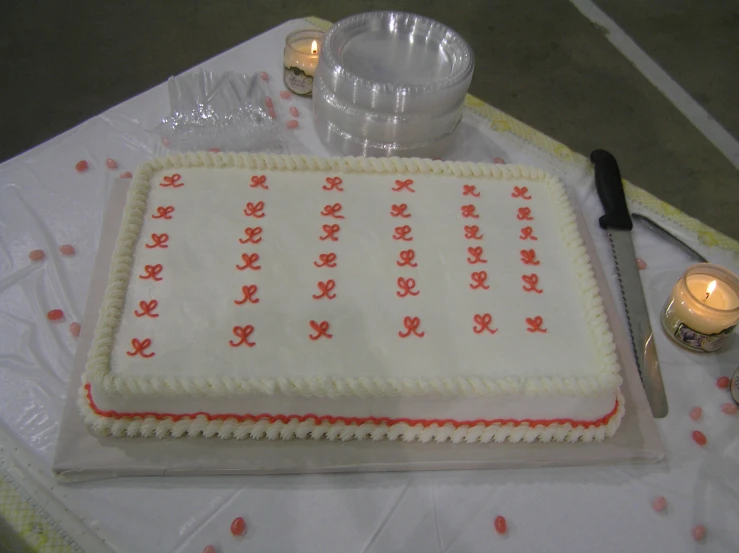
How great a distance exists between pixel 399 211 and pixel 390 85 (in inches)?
15.2

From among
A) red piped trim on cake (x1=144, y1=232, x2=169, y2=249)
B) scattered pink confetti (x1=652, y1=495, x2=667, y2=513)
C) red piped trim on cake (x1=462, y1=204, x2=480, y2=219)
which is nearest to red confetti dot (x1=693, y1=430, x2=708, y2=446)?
scattered pink confetti (x1=652, y1=495, x2=667, y2=513)

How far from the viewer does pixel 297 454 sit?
4.31ft

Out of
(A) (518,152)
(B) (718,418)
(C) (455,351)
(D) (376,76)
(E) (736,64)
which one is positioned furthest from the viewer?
(E) (736,64)

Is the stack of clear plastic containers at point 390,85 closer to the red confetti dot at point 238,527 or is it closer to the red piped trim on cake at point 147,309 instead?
the red piped trim on cake at point 147,309

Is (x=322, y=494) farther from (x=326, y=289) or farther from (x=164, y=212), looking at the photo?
(x=164, y=212)

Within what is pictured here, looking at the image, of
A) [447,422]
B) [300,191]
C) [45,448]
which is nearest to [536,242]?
[447,422]

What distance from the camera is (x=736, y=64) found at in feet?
13.7

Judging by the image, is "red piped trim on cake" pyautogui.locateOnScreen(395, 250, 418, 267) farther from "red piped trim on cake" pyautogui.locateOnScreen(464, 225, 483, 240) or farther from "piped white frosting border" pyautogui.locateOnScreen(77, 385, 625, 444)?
"piped white frosting border" pyautogui.locateOnScreen(77, 385, 625, 444)

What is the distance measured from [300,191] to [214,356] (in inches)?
21.2

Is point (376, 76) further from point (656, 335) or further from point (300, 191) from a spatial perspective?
point (656, 335)

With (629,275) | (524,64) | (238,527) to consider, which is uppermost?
(629,275)

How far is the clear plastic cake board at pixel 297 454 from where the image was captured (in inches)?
49.8

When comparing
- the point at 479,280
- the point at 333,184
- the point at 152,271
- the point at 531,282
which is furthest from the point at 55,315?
the point at 531,282

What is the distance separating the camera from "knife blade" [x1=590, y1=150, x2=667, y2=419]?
4.96 ft
